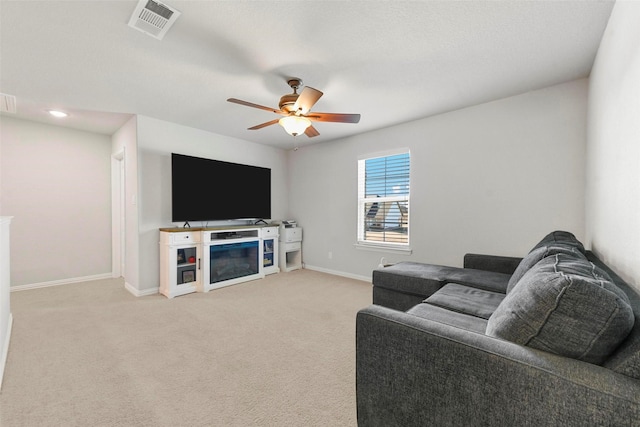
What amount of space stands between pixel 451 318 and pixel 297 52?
2.18 metres

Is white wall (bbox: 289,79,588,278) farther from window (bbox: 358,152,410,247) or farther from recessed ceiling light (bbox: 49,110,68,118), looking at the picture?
recessed ceiling light (bbox: 49,110,68,118)

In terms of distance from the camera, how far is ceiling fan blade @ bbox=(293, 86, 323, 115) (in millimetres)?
2197

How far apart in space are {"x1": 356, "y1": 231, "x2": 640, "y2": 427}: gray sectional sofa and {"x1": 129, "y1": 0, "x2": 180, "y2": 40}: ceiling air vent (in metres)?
2.13

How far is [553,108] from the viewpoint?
2811mm

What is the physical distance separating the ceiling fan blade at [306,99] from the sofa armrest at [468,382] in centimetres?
172

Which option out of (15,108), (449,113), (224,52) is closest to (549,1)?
(449,113)

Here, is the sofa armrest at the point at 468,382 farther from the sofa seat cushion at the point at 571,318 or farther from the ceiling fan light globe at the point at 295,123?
the ceiling fan light globe at the point at 295,123

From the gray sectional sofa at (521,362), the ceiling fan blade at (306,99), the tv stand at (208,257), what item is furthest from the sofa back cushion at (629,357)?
the tv stand at (208,257)

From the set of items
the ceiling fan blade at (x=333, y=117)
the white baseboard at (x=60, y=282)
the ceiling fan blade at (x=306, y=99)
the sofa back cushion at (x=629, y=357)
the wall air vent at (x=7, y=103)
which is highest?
the wall air vent at (x=7, y=103)

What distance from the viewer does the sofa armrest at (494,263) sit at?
2586 mm

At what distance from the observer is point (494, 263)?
8.81 feet

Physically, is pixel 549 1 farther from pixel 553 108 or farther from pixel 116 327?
pixel 116 327

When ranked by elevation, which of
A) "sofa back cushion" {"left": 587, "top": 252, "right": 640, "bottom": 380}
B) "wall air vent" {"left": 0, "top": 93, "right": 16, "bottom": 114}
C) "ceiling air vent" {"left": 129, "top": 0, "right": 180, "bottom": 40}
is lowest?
"sofa back cushion" {"left": 587, "top": 252, "right": 640, "bottom": 380}

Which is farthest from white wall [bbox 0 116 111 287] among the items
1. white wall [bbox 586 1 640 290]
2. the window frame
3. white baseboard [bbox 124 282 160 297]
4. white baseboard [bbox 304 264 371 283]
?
white wall [bbox 586 1 640 290]
